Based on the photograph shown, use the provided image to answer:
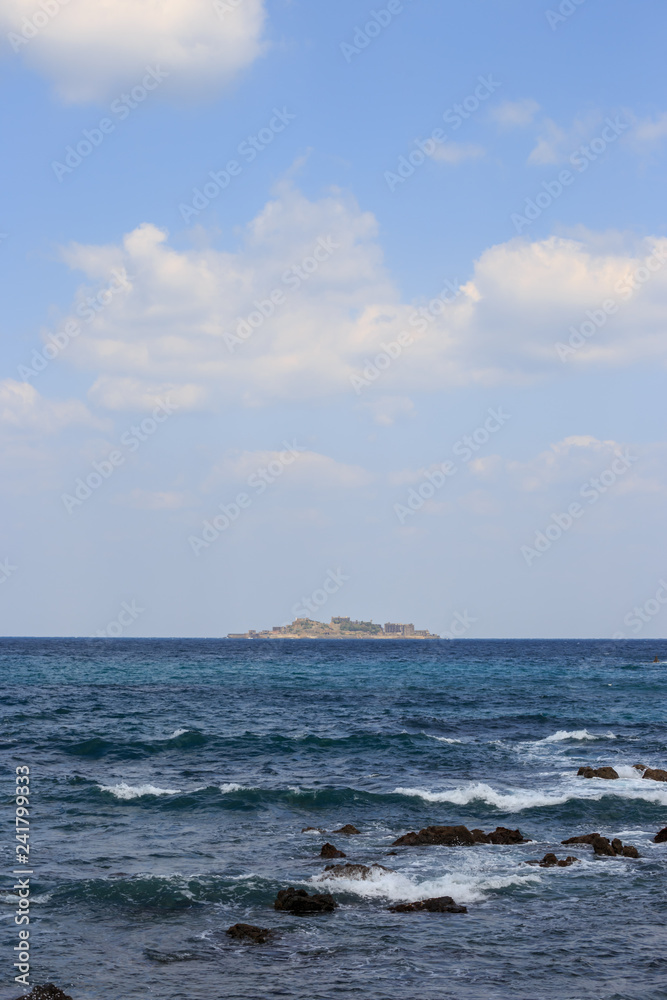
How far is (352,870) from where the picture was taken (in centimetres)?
2098

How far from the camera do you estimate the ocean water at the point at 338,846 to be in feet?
50.5

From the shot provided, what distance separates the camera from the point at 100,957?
53.2 feet

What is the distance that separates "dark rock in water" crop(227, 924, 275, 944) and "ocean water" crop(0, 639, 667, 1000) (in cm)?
32

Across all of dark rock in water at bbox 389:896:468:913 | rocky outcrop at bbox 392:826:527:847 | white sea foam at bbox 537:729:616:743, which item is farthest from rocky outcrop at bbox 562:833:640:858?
white sea foam at bbox 537:729:616:743

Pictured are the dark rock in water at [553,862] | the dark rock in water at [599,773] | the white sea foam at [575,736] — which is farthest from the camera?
the white sea foam at [575,736]

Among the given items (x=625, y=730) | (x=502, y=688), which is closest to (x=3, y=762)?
(x=625, y=730)

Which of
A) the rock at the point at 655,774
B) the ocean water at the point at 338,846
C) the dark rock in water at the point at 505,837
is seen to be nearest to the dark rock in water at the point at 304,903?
the ocean water at the point at 338,846

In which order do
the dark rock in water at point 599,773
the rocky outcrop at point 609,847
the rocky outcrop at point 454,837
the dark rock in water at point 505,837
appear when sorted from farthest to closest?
1. the dark rock in water at point 599,773
2. the dark rock in water at point 505,837
3. the rocky outcrop at point 454,837
4. the rocky outcrop at point 609,847

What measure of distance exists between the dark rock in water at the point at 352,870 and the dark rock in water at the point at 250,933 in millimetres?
3553

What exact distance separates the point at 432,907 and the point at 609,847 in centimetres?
738

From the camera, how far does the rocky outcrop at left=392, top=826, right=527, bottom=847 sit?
24438mm

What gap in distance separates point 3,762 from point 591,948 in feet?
93.8

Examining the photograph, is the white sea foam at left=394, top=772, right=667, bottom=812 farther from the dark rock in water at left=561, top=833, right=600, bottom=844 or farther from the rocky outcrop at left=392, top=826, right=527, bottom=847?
the dark rock in water at left=561, top=833, right=600, bottom=844

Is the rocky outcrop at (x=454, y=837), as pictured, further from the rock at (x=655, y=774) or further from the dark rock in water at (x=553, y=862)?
the rock at (x=655, y=774)
